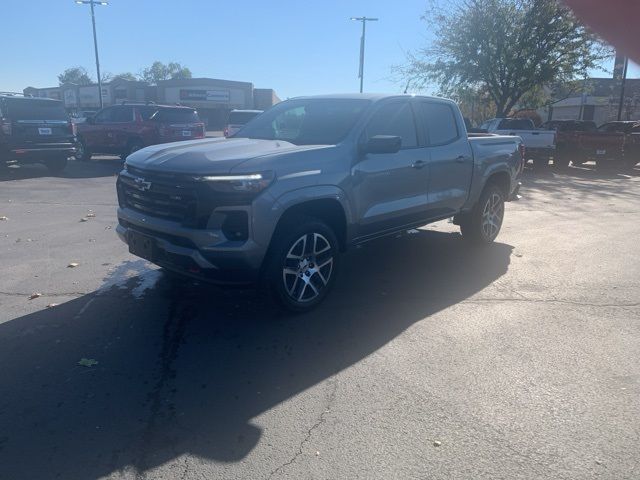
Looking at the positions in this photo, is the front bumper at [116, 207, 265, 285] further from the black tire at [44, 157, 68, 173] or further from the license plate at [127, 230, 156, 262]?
the black tire at [44, 157, 68, 173]

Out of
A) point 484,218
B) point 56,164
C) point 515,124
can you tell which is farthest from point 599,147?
point 56,164

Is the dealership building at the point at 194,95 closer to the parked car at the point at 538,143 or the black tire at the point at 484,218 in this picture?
the parked car at the point at 538,143

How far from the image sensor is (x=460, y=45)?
2452cm

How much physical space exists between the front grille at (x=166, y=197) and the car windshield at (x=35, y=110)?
1066 cm

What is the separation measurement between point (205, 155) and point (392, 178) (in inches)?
76.1

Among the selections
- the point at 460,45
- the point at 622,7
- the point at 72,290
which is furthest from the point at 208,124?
the point at 622,7

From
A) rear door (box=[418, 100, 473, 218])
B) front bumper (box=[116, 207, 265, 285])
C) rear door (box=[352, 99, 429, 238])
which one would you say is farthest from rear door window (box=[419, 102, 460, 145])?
front bumper (box=[116, 207, 265, 285])

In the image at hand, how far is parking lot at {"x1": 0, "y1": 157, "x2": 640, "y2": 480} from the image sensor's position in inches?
114

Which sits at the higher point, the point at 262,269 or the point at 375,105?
the point at 375,105

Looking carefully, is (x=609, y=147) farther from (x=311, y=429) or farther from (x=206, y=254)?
(x=311, y=429)

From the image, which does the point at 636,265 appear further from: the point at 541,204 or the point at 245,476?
the point at 245,476

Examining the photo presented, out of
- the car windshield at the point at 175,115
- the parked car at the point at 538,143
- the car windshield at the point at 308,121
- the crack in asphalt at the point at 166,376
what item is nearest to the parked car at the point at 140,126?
the car windshield at the point at 175,115

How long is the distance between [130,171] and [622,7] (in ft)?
14.0

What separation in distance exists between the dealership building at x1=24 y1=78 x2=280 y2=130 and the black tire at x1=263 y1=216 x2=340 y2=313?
5032cm
